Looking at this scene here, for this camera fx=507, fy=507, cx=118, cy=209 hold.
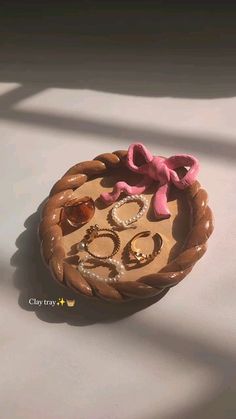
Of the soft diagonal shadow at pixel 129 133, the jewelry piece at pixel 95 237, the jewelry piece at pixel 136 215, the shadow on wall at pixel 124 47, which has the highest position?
the shadow on wall at pixel 124 47

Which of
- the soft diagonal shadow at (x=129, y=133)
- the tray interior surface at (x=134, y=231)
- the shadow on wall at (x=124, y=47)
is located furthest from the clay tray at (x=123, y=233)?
the shadow on wall at (x=124, y=47)

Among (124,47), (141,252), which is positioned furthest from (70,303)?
(124,47)

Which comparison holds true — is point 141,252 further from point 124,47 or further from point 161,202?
point 124,47

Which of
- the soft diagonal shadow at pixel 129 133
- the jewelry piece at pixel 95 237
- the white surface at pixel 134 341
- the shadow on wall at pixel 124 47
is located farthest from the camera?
Answer: the shadow on wall at pixel 124 47

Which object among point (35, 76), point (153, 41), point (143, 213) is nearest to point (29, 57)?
point (35, 76)

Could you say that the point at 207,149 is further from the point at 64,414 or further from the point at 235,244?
the point at 64,414

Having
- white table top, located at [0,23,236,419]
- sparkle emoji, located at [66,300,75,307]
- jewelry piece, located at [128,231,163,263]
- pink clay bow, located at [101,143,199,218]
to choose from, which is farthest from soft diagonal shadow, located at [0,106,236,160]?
sparkle emoji, located at [66,300,75,307]

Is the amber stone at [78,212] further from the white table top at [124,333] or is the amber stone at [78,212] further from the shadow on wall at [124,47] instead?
the shadow on wall at [124,47]
